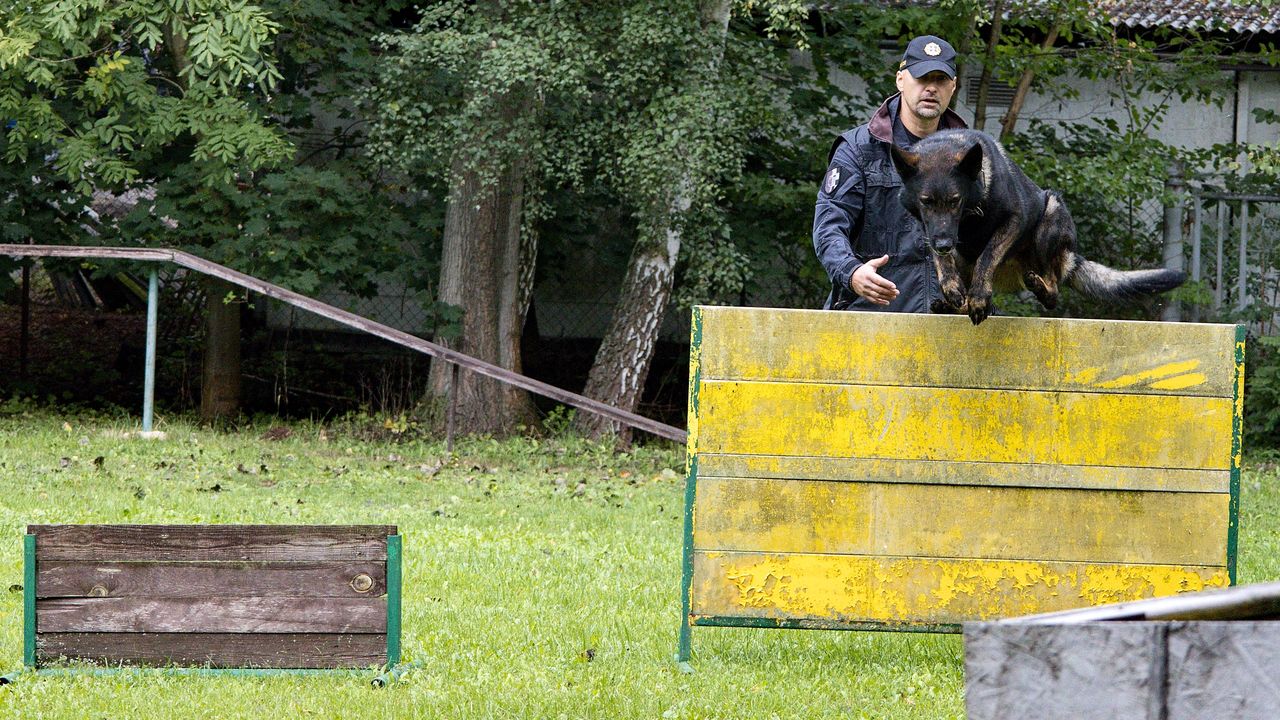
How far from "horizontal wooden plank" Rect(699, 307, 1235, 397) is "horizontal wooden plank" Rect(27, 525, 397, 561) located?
4.37 feet

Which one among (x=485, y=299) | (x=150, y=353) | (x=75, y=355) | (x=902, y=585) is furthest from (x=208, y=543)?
(x=75, y=355)

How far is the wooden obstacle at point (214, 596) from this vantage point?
14.7 feet

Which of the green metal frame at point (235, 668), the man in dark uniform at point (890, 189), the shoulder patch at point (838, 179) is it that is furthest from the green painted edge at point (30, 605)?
the shoulder patch at point (838, 179)

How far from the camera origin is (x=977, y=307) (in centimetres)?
417

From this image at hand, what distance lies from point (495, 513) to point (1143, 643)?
7.43m

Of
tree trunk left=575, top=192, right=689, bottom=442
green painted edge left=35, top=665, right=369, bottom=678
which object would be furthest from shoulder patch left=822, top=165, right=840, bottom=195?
tree trunk left=575, top=192, right=689, bottom=442

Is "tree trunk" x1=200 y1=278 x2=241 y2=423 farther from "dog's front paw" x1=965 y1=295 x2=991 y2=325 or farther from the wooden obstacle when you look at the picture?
"dog's front paw" x1=965 y1=295 x2=991 y2=325

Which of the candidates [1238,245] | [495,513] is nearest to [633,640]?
[495,513]

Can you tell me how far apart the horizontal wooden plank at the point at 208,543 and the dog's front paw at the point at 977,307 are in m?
2.05

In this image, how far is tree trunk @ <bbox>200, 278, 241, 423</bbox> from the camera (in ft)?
47.2

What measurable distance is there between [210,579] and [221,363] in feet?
34.6

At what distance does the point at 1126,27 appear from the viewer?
653 inches

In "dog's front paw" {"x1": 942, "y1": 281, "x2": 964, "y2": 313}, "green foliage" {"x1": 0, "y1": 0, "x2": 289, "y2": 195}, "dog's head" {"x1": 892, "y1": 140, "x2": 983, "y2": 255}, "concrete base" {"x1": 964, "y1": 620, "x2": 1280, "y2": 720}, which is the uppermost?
"green foliage" {"x1": 0, "y1": 0, "x2": 289, "y2": 195}

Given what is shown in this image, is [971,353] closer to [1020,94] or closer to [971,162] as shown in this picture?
[971,162]
